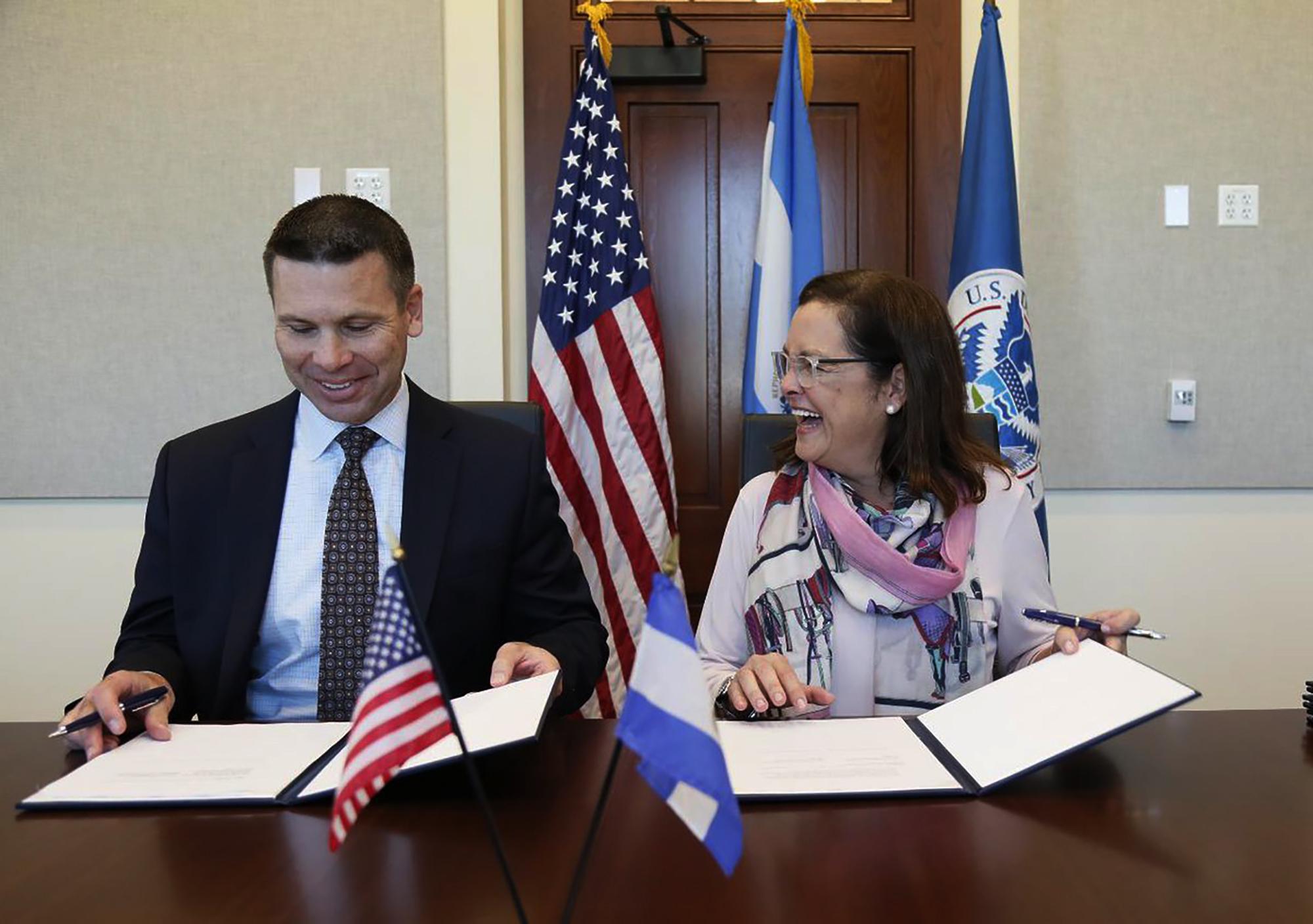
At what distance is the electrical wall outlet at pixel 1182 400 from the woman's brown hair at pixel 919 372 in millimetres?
1621

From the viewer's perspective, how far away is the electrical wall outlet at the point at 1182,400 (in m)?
3.12

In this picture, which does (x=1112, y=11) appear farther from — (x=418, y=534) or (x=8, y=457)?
(x=8, y=457)

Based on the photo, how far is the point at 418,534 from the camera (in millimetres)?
1605

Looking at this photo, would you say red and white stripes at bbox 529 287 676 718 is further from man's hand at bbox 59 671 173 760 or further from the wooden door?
man's hand at bbox 59 671 173 760

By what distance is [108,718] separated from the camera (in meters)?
1.20

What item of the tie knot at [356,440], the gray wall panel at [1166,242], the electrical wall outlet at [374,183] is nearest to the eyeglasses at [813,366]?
the tie knot at [356,440]

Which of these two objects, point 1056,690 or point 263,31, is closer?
point 1056,690

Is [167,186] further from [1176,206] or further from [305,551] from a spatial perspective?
[1176,206]

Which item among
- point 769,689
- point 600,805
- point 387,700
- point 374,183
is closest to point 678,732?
point 600,805

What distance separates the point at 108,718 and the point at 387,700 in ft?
2.12

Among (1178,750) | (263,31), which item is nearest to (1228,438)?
(1178,750)

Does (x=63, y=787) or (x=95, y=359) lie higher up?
(x=95, y=359)

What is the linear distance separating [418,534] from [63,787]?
61cm

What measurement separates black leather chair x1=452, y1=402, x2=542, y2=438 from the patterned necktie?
31 cm
